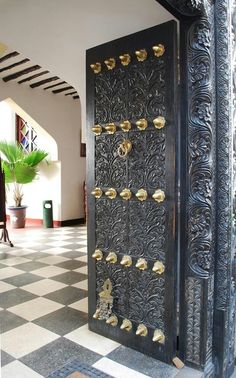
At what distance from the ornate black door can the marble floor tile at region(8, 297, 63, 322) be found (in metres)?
0.48

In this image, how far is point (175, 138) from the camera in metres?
1.58

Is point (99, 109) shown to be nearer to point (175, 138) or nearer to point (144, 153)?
point (144, 153)

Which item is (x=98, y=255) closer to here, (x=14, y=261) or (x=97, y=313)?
(x=97, y=313)

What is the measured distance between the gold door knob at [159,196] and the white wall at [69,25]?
1017mm

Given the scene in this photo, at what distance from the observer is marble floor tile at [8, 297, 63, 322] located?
88.9 inches

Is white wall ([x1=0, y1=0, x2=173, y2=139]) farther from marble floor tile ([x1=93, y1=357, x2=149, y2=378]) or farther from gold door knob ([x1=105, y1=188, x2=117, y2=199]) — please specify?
marble floor tile ([x1=93, y1=357, x2=149, y2=378])

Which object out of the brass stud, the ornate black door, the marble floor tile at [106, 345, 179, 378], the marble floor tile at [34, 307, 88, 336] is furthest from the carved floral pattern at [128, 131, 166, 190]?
the marble floor tile at [34, 307, 88, 336]

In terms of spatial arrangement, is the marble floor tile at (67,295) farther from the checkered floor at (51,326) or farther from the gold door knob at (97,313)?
the gold door knob at (97,313)

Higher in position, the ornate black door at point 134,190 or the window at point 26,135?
the window at point 26,135

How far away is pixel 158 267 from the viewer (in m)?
1.65

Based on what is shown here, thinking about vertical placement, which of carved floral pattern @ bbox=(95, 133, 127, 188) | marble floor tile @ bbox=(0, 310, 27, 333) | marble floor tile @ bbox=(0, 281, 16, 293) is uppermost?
carved floral pattern @ bbox=(95, 133, 127, 188)

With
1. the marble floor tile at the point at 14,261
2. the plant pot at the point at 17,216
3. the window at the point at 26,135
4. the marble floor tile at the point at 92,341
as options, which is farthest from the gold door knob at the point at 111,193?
the window at the point at 26,135

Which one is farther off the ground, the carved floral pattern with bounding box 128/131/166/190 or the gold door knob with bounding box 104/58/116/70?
the gold door knob with bounding box 104/58/116/70

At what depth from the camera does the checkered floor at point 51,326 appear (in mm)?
1621
